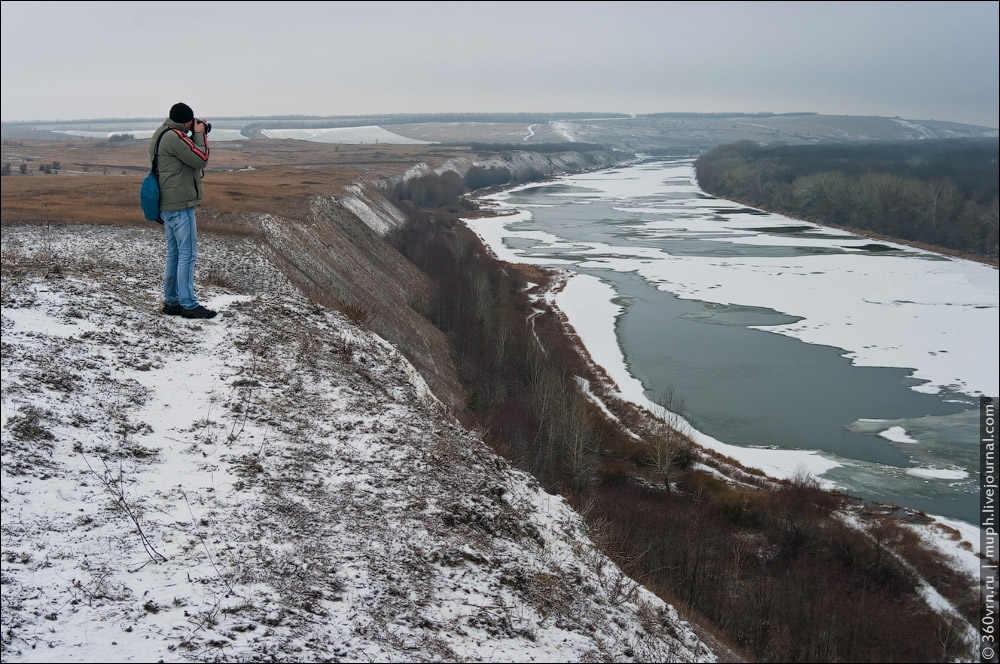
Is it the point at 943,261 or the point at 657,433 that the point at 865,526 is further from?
the point at 943,261

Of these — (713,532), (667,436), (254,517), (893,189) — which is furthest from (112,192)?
(893,189)

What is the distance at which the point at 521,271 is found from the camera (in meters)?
41.6

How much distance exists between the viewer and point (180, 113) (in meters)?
7.90

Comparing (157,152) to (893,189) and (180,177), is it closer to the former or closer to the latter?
(180,177)

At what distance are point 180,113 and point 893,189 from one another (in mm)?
67104

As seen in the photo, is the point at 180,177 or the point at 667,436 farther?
the point at 667,436

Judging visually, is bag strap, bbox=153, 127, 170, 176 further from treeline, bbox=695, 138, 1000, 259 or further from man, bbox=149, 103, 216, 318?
treeline, bbox=695, 138, 1000, 259

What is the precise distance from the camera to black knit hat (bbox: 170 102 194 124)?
786 centimetres

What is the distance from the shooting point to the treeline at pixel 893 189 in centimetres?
4625

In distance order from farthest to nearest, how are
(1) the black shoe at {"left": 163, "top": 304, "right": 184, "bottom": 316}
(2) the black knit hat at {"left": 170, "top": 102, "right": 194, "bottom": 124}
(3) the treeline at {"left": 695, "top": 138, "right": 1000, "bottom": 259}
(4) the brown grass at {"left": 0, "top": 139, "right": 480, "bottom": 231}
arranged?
(3) the treeline at {"left": 695, "top": 138, "right": 1000, "bottom": 259}
(4) the brown grass at {"left": 0, "top": 139, "right": 480, "bottom": 231}
(1) the black shoe at {"left": 163, "top": 304, "right": 184, "bottom": 316}
(2) the black knit hat at {"left": 170, "top": 102, "right": 194, "bottom": 124}

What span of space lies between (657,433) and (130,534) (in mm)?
16692

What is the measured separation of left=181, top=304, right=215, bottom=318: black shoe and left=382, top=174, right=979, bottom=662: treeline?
4.77 meters

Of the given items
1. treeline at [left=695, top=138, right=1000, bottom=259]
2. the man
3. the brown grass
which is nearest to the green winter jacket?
the man

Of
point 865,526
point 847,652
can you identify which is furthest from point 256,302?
point 865,526
